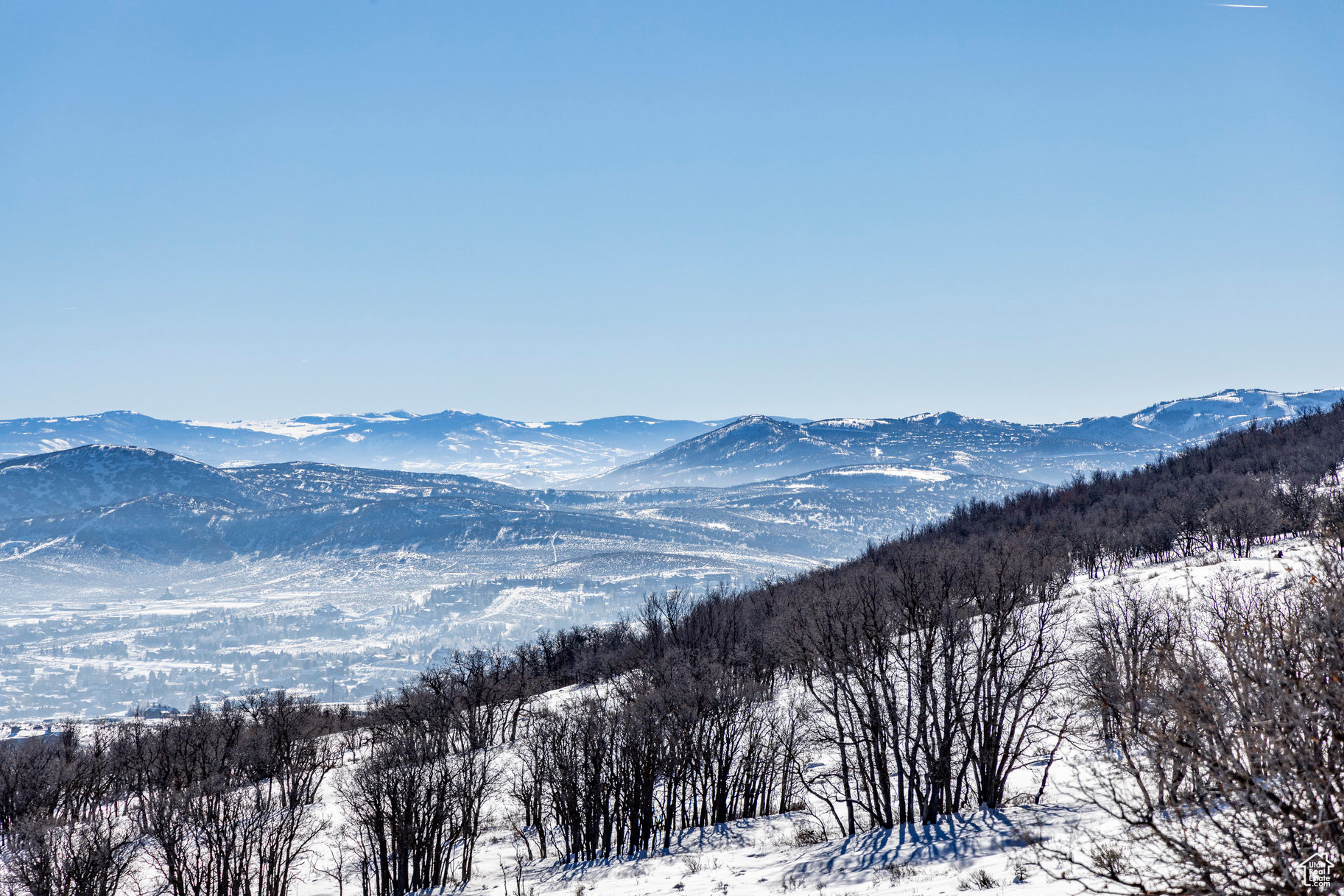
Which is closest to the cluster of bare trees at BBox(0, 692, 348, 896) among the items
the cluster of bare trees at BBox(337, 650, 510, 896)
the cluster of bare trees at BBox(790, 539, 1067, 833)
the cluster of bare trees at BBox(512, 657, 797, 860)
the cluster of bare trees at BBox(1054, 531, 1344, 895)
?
the cluster of bare trees at BBox(337, 650, 510, 896)

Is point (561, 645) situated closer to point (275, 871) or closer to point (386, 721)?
point (386, 721)

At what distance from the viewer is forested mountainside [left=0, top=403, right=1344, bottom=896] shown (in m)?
10.3

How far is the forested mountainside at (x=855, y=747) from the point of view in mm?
10344

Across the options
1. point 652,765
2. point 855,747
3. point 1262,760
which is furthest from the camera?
point 652,765

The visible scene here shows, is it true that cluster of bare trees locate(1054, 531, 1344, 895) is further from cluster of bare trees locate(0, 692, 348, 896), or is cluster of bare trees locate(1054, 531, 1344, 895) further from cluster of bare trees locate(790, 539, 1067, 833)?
cluster of bare trees locate(0, 692, 348, 896)

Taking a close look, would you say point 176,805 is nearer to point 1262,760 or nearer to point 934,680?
point 934,680

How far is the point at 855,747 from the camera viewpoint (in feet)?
130

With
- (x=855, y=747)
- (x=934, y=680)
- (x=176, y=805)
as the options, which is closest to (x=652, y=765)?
(x=855, y=747)

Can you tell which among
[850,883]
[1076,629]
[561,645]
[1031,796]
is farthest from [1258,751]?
[561,645]

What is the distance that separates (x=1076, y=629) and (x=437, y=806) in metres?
35.8

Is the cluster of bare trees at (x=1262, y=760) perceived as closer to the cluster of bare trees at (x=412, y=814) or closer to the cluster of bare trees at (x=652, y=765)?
the cluster of bare trees at (x=652, y=765)

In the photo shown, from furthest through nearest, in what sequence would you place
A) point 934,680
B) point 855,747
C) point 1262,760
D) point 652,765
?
point 652,765, point 855,747, point 934,680, point 1262,760

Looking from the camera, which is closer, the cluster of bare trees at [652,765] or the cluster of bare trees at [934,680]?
the cluster of bare trees at [934,680]

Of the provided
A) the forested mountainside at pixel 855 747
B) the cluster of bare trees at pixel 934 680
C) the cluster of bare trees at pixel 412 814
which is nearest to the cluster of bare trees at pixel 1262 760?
the forested mountainside at pixel 855 747
